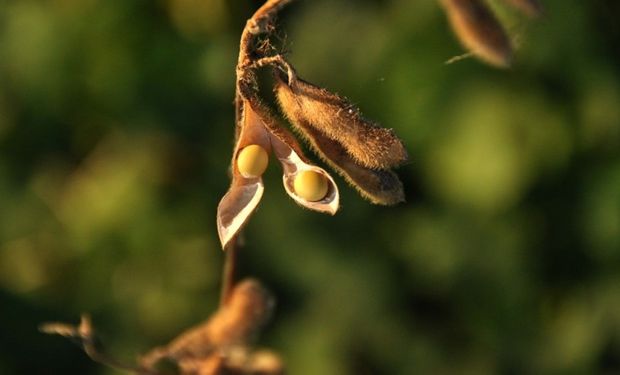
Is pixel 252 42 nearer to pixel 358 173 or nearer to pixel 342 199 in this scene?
pixel 358 173

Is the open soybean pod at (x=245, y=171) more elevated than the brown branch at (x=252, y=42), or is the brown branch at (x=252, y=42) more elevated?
the brown branch at (x=252, y=42)

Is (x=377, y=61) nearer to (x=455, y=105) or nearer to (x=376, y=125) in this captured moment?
(x=455, y=105)

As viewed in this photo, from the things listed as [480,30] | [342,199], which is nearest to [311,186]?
[480,30]

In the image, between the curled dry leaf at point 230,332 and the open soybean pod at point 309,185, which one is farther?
the curled dry leaf at point 230,332

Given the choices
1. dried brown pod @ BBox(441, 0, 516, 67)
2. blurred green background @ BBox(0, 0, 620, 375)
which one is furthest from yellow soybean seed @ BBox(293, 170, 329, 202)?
blurred green background @ BBox(0, 0, 620, 375)

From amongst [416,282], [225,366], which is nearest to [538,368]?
[416,282]

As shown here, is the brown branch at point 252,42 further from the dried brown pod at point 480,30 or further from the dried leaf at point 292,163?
the dried brown pod at point 480,30

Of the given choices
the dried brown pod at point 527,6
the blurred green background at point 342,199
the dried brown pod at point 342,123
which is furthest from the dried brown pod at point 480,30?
the blurred green background at point 342,199

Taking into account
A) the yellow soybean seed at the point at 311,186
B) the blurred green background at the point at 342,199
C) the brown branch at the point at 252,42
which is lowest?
the blurred green background at the point at 342,199
